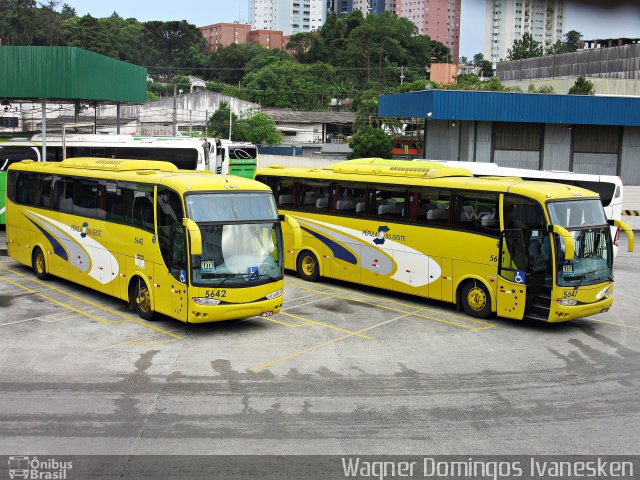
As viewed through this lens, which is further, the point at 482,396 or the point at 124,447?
the point at 482,396

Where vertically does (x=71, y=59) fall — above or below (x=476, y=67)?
below

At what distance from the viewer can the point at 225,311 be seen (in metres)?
14.0

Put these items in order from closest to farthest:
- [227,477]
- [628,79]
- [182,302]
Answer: [227,477] < [182,302] < [628,79]

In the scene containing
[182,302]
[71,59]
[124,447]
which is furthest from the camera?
[71,59]

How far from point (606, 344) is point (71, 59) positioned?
2268cm

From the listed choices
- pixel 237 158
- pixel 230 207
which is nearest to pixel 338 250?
pixel 230 207

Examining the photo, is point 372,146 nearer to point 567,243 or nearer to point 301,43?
point 567,243

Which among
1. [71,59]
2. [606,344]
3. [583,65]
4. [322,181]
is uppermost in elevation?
[583,65]

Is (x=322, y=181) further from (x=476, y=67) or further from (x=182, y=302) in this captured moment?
(x=476, y=67)

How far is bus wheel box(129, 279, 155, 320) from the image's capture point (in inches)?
601

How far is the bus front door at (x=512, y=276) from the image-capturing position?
1510 centimetres

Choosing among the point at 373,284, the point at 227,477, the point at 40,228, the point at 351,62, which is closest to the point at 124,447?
the point at 227,477

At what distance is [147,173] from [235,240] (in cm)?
322

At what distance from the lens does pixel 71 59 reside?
29.1 metres
